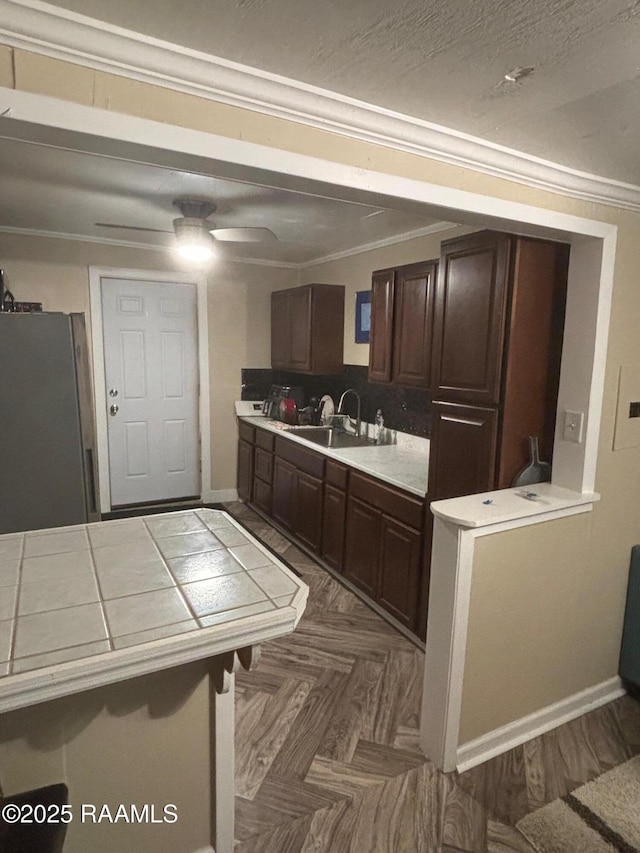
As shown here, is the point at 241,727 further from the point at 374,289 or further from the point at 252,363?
the point at 252,363

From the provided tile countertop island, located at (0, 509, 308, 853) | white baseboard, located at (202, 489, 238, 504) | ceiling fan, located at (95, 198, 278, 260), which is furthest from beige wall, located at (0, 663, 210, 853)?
white baseboard, located at (202, 489, 238, 504)

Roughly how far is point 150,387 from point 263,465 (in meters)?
1.23

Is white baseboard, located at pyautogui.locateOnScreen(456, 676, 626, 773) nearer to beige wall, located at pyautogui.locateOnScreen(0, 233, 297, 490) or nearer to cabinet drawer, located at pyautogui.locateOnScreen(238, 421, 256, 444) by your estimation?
cabinet drawer, located at pyautogui.locateOnScreen(238, 421, 256, 444)

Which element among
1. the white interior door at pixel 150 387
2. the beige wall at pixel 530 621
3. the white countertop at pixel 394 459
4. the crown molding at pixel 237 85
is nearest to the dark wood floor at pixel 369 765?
the beige wall at pixel 530 621

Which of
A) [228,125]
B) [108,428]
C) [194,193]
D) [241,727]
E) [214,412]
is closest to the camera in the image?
[228,125]

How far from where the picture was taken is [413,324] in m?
2.75

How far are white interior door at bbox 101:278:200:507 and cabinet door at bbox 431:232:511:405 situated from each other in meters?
2.87

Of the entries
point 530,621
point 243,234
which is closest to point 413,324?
point 243,234

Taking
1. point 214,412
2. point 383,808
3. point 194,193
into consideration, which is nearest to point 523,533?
point 383,808

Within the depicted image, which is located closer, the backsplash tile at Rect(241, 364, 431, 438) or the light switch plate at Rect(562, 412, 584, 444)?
the light switch plate at Rect(562, 412, 584, 444)

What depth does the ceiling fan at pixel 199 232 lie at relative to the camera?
9.22ft

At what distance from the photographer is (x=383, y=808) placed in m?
1.81

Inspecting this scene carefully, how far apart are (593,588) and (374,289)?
194cm

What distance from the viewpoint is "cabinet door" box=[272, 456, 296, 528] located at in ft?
12.8
